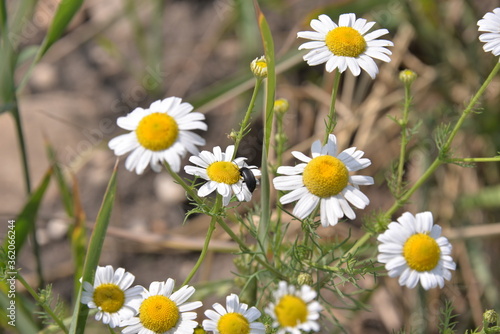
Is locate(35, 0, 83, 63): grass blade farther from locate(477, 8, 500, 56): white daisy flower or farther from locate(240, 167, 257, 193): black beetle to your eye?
locate(477, 8, 500, 56): white daisy flower

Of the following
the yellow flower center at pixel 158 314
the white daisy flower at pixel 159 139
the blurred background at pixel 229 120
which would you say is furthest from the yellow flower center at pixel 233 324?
the blurred background at pixel 229 120

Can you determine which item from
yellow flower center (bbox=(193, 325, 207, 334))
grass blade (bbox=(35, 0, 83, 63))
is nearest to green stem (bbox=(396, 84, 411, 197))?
yellow flower center (bbox=(193, 325, 207, 334))

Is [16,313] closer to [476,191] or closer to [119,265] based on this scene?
[119,265]

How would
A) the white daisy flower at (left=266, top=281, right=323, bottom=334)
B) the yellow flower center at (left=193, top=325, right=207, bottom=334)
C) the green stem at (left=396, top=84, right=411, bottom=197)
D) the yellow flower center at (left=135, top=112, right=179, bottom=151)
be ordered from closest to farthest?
the white daisy flower at (left=266, top=281, right=323, bottom=334) → the yellow flower center at (left=135, top=112, right=179, bottom=151) → the yellow flower center at (left=193, top=325, right=207, bottom=334) → the green stem at (left=396, top=84, right=411, bottom=197)

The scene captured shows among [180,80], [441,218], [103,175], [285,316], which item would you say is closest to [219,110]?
[180,80]

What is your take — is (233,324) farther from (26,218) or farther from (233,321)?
(26,218)

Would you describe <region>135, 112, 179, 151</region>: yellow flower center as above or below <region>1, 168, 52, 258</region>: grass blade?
below
